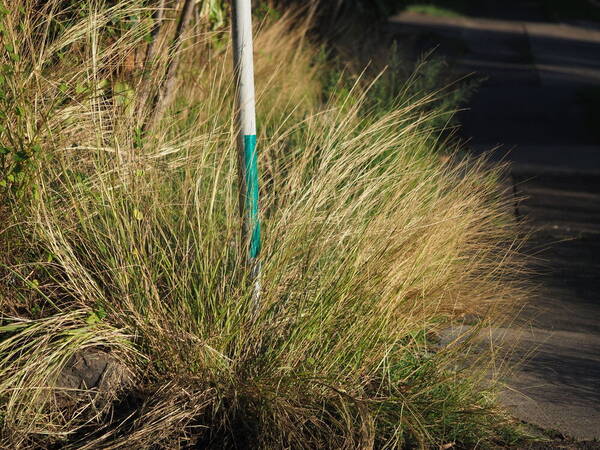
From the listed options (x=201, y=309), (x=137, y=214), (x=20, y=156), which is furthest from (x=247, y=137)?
(x=20, y=156)

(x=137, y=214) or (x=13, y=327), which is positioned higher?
(x=137, y=214)

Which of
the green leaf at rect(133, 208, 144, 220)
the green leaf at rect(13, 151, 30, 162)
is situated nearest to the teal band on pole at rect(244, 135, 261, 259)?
the green leaf at rect(133, 208, 144, 220)

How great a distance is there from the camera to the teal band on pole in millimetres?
3510

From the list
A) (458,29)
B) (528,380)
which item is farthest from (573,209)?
(458,29)

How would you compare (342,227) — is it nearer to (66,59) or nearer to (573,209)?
(66,59)

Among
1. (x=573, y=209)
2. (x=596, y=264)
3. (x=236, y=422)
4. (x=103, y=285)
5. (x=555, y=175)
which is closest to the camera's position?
(x=236, y=422)

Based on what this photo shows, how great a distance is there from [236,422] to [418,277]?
1021 millimetres

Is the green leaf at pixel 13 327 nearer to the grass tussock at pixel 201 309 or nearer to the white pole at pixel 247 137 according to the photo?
the grass tussock at pixel 201 309

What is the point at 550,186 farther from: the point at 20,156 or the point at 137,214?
the point at 20,156

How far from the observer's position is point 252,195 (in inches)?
139

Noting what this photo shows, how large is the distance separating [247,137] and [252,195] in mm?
239

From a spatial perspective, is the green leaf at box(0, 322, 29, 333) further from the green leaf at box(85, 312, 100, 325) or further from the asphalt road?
the asphalt road

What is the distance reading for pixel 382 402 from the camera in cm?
323

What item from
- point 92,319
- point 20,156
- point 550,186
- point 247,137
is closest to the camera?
point 92,319
